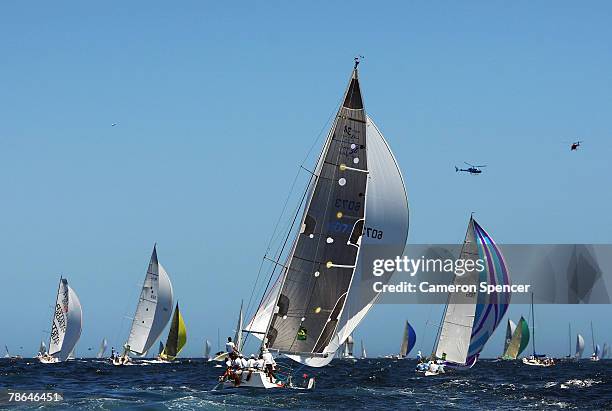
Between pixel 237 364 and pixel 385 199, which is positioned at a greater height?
pixel 385 199

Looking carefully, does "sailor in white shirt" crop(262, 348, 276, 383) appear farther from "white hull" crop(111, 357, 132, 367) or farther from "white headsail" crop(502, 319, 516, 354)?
"white headsail" crop(502, 319, 516, 354)

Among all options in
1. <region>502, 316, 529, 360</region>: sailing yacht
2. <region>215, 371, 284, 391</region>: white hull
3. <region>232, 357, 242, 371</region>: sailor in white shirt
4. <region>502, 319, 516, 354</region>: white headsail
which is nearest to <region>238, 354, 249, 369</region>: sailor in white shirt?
<region>232, 357, 242, 371</region>: sailor in white shirt

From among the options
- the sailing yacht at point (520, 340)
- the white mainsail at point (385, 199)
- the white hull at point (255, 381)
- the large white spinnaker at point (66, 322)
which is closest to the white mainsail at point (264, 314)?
the white hull at point (255, 381)

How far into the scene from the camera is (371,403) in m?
39.0

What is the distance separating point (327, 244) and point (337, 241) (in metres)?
0.42

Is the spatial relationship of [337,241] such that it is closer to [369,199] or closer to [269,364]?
[369,199]

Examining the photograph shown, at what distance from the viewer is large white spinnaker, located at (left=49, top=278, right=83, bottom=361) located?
97250mm

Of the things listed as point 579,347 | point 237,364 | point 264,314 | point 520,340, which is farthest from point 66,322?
point 579,347

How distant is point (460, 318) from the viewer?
67.8 meters

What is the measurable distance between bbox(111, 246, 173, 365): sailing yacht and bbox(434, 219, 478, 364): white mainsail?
3152cm

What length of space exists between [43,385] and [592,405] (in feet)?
89.4

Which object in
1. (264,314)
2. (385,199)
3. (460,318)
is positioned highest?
(385,199)

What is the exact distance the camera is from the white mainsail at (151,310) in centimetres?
9031

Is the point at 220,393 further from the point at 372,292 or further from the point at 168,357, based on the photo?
the point at 168,357
